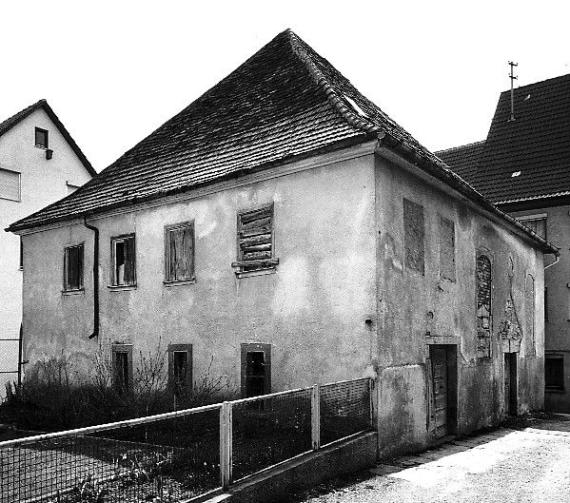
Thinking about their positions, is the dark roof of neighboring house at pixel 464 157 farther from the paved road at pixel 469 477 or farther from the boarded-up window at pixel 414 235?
the paved road at pixel 469 477

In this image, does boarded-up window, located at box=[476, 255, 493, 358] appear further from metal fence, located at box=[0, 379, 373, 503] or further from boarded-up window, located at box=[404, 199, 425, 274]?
metal fence, located at box=[0, 379, 373, 503]

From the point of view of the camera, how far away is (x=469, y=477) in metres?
8.85

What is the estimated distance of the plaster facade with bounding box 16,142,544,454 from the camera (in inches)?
396

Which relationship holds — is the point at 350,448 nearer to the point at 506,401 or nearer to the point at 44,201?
the point at 506,401

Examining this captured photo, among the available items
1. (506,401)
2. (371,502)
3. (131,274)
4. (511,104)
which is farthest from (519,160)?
(371,502)

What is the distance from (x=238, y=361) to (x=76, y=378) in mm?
5427

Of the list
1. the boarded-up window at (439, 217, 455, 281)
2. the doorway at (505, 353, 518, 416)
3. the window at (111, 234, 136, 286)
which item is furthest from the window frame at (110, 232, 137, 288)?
the doorway at (505, 353, 518, 416)

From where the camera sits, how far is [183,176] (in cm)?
1313

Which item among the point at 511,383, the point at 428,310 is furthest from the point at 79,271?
the point at 511,383

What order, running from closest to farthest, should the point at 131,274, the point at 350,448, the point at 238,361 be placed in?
1. the point at 350,448
2. the point at 238,361
3. the point at 131,274

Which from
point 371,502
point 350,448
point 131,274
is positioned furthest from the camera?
point 131,274

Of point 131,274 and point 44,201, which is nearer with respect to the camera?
point 131,274

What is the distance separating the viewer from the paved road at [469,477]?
7.64m

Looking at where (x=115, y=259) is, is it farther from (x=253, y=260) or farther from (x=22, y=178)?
(x=22, y=178)
